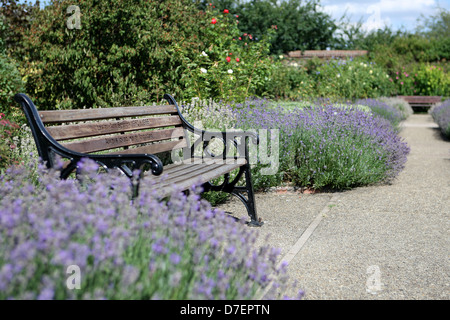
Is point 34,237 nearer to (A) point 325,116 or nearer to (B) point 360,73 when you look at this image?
(A) point 325,116

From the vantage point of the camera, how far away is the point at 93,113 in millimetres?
3371

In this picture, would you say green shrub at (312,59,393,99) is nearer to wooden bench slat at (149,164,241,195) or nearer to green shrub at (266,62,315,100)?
green shrub at (266,62,315,100)

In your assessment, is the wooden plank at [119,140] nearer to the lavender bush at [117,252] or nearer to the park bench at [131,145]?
the park bench at [131,145]

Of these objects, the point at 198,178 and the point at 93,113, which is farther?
the point at 93,113

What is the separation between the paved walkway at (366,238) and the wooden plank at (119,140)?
1.07m

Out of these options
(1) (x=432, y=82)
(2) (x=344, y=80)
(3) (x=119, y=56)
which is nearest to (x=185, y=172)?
(3) (x=119, y=56)

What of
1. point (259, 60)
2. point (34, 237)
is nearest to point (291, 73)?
point (259, 60)

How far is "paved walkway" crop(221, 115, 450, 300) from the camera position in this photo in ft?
9.34

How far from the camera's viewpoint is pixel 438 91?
23.5m

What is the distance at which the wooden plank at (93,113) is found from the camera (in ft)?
9.88

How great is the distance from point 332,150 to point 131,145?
266 cm

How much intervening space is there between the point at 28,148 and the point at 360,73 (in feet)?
45.6

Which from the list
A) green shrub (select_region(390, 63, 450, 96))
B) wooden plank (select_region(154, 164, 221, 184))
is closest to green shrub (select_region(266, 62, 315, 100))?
wooden plank (select_region(154, 164, 221, 184))

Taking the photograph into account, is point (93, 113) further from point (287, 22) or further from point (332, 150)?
point (287, 22)
